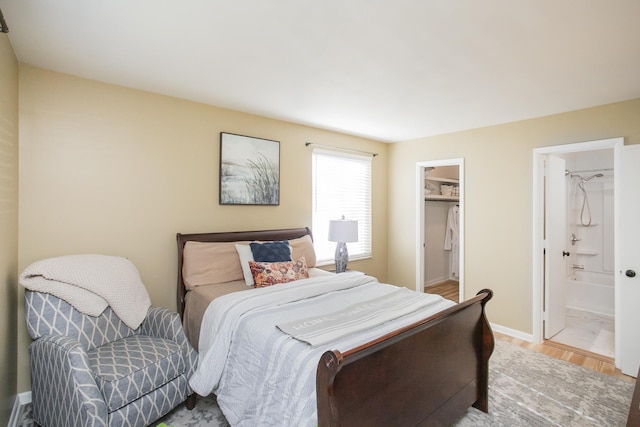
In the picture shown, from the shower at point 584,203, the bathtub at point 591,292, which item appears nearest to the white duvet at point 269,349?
the bathtub at point 591,292

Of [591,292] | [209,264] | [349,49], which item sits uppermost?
[349,49]

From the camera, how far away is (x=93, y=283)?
2.27m

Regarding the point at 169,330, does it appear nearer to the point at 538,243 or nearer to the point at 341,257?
the point at 341,257

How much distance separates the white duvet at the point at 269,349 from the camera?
1.60 metres

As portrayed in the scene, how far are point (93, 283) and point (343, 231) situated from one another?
2.52 metres

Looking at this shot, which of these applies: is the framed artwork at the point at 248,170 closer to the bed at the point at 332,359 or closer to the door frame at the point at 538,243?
the bed at the point at 332,359

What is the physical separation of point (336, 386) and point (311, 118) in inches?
119

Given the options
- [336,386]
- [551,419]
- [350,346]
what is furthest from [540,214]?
[336,386]

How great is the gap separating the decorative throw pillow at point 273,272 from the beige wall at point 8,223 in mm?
1660

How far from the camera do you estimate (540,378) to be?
2.81 metres

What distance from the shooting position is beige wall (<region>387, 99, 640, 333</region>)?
329 centimetres

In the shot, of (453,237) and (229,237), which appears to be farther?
(453,237)

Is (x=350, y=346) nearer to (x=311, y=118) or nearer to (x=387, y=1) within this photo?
(x=387, y=1)

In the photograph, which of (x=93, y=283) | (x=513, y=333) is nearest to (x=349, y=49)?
(x=93, y=283)
